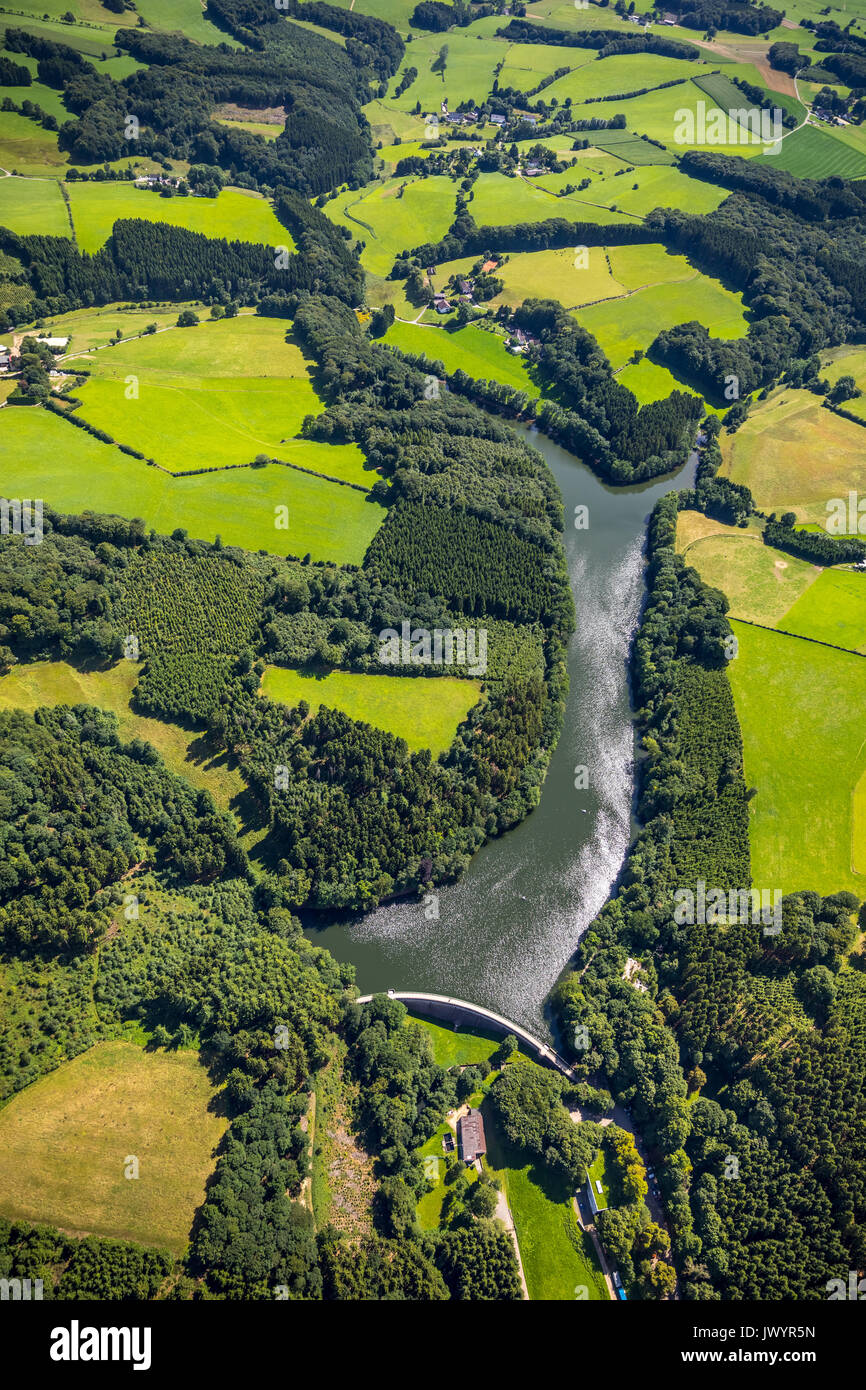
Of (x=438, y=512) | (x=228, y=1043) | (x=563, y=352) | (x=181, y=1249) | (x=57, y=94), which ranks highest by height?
(x=57, y=94)

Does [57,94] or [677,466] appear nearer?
[677,466]

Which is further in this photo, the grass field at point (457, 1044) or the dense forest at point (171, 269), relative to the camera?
the dense forest at point (171, 269)

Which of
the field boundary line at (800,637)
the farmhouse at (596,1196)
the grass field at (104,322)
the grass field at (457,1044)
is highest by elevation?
the grass field at (104,322)

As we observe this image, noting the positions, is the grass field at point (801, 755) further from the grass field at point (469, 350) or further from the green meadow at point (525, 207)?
the green meadow at point (525, 207)

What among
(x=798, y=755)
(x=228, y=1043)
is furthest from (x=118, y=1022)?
(x=798, y=755)

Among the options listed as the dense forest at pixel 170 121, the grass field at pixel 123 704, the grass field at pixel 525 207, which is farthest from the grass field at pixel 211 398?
the grass field at pixel 525 207

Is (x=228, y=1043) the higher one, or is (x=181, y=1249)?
(x=228, y=1043)

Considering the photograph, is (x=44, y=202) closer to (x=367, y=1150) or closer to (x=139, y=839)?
(x=139, y=839)
